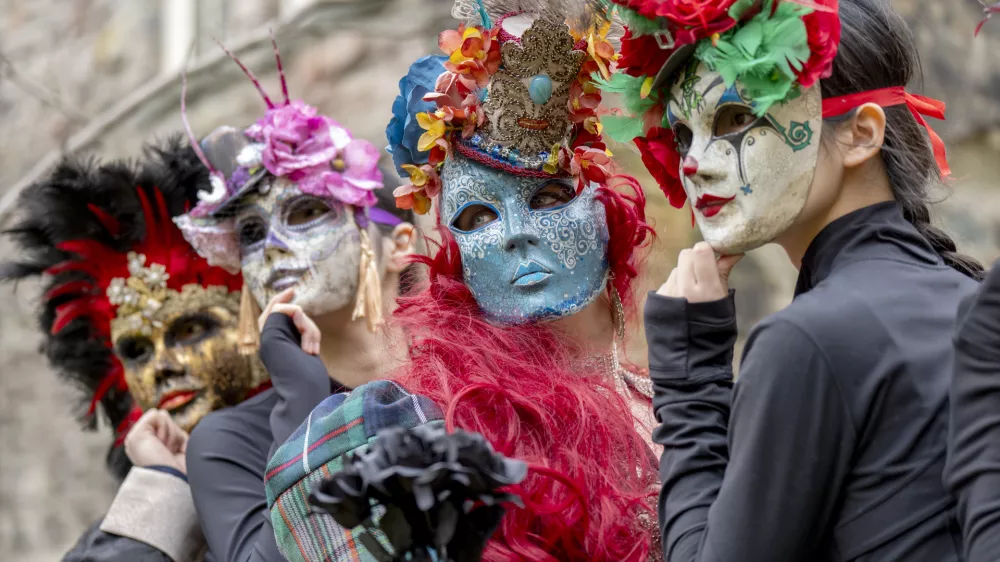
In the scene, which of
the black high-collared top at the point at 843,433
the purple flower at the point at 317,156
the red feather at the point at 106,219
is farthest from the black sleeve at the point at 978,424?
the red feather at the point at 106,219

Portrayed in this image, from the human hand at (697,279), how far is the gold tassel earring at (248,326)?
2.12 metres

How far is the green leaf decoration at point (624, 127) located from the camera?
8.40 feet

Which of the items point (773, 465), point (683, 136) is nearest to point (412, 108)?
point (683, 136)

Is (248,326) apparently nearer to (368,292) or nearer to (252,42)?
(368,292)

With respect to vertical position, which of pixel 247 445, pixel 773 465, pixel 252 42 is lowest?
pixel 252 42

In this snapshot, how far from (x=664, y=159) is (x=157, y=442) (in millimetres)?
2291

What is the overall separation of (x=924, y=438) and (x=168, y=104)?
7.43 meters

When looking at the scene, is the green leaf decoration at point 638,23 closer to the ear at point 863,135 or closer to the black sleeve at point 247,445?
the ear at point 863,135

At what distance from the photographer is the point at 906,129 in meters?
2.33

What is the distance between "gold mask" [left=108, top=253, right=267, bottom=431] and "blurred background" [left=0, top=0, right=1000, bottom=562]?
6.63ft

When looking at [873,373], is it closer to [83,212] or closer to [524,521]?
[524,521]

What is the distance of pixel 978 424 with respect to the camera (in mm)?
1797

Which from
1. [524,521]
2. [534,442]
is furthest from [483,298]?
[524,521]

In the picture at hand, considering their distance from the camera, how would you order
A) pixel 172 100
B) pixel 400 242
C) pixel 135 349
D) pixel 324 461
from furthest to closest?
pixel 172 100, pixel 135 349, pixel 400 242, pixel 324 461
